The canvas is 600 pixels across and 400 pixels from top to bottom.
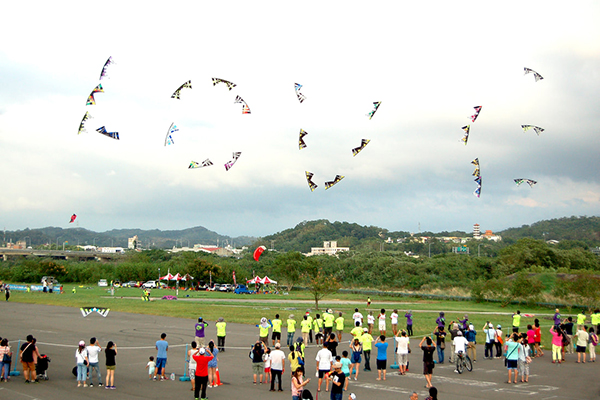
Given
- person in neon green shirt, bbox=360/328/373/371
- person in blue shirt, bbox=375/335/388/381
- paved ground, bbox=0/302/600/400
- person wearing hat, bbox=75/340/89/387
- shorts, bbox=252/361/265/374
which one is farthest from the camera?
person in neon green shirt, bbox=360/328/373/371

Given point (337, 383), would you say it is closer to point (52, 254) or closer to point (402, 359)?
point (402, 359)

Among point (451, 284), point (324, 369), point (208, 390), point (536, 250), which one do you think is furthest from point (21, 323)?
point (536, 250)

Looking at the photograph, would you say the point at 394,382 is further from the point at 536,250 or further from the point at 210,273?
the point at 536,250

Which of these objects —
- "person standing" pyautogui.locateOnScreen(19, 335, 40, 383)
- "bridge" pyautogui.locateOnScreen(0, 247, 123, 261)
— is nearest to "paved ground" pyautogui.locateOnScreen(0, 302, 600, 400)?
"person standing" pyautogui.locateOnScreen(19, 335, 40, 383)

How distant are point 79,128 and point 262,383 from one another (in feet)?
61.3

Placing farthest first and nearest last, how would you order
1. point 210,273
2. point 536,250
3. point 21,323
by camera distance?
point 536,250
point 210,273
point 21,323

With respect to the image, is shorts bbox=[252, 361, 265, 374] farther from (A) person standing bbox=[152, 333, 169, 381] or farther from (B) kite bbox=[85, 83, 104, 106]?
(B) kite bbox=[85, 83, 104, 106]

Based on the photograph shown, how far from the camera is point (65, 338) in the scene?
89.2 feet

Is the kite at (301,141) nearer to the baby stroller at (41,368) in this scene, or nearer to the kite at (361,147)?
the kite at (361,147)

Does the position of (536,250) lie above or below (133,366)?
above

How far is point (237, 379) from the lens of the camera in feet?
58.4

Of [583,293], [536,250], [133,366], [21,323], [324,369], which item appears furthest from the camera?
[536,250]

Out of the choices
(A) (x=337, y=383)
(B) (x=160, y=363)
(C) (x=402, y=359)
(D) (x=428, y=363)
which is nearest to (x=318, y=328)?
(C) (x=402, y=359)

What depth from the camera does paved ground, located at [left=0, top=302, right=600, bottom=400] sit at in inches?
607
